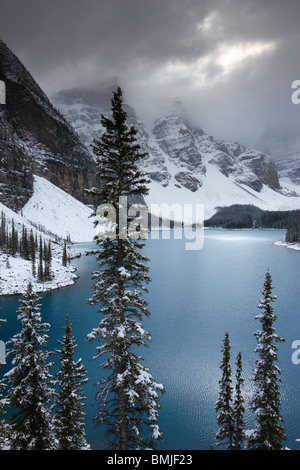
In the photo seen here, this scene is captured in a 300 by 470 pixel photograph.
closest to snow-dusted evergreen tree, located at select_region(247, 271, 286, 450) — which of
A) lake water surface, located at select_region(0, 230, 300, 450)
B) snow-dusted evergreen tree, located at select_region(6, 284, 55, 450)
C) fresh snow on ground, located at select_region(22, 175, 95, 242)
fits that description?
lake water surface, located at select_region(0, 230, 300, 450)

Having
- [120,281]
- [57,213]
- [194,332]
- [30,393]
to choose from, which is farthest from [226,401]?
[57,213]

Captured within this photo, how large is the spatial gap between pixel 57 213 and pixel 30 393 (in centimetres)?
16030

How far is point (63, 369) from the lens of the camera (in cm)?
1398

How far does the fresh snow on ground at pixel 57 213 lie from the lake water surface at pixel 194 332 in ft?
265

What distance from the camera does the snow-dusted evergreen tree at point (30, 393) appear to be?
1168 centimetres

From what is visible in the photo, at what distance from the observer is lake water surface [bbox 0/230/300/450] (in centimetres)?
2028

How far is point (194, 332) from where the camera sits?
3606 cm

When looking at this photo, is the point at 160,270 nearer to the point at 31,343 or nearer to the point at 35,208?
the point at 31,343

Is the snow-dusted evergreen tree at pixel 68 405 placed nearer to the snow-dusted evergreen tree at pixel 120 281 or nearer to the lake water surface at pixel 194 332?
the snow-dusted evergreen tree at pixel 120 281

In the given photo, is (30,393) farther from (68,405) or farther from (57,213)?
(57,213)

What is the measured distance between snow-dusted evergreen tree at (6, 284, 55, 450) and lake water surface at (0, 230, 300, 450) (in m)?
7.84

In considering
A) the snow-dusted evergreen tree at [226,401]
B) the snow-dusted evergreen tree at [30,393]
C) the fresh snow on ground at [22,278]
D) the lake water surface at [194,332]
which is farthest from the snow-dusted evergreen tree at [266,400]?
the fresh snow on ground at [22,278]

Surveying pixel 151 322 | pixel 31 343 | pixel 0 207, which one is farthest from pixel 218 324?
pixel 0 207

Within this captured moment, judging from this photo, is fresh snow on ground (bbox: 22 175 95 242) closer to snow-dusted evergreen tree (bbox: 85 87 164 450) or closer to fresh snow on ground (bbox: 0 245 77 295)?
fresh snow on ground (bbox: 0 245 77 295)
